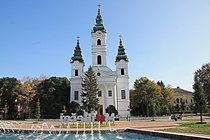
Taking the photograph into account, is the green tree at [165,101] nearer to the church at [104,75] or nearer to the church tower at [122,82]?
the church tower at [122,82]

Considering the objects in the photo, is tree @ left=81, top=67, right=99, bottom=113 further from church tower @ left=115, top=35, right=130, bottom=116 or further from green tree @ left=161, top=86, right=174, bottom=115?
green tree @ left=161, top=86, right=174, bottom=115

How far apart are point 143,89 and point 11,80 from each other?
30681 millimetres

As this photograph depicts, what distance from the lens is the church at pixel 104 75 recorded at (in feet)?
148

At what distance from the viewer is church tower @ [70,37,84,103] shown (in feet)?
153

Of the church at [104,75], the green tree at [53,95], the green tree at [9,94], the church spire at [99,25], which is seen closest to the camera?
the church at [104,75]

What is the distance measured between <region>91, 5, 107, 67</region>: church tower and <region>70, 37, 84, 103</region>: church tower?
310 cm

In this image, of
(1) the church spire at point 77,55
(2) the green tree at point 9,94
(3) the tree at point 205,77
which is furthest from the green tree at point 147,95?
(2) the green tree at point 9,94

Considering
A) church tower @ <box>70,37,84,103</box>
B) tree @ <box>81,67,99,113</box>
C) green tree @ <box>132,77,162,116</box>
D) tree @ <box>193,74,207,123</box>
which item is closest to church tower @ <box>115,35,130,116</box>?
green tree @ <box>132,77,162,116</box>

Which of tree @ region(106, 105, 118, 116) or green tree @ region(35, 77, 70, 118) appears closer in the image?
tree @ region(106, 105, 118, 116)

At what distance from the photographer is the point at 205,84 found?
43.5 meters

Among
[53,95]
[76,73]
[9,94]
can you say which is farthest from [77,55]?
[9,94]

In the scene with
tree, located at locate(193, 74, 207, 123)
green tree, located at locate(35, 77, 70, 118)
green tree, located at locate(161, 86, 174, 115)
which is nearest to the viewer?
tree, located at locate(193, 74, 207, 123)

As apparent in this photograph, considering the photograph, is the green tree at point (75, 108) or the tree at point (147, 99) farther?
the tree at point (147, 99)

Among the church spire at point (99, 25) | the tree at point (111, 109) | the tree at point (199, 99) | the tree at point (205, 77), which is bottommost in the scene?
the tree at point (111, 109)
